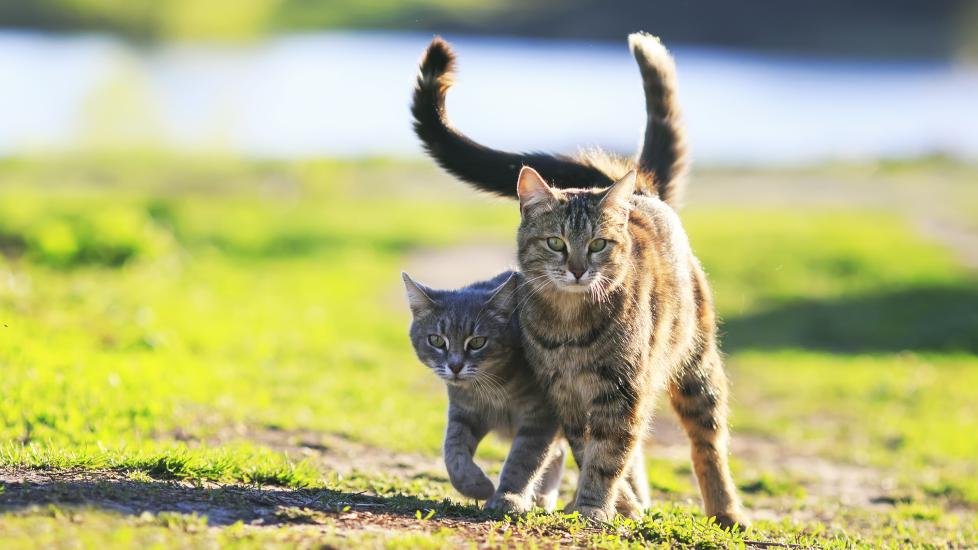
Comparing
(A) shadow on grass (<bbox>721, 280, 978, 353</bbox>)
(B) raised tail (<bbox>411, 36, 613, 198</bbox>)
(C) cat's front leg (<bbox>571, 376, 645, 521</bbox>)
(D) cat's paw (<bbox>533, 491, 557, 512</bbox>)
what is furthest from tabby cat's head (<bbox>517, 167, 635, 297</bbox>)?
(A) shadow on grass (<bbox>721, 280, 978, 353</bbox>)

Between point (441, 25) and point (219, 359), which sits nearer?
point (219, 359)

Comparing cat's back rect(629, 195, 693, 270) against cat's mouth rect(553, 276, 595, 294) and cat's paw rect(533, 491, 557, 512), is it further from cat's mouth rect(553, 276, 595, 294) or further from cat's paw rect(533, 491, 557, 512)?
cat's paw rect(533, 491, 557, 512)

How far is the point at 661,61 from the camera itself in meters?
6.87

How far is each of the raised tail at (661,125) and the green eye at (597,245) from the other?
1384 millimetres

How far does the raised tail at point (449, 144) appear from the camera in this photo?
20.2 feet

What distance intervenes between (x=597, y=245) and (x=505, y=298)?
29.2 inches

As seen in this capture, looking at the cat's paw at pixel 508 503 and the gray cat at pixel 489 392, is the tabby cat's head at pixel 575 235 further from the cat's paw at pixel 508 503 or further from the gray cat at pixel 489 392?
the cat's paw at pixel 508 503

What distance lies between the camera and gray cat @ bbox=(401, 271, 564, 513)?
19.2ft

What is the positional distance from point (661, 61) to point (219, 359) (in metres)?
5.29

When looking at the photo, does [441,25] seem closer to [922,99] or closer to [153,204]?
[922,99]

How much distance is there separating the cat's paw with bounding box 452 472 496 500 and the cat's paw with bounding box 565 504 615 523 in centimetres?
48

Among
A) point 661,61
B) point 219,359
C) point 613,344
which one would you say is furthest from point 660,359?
point 219,359

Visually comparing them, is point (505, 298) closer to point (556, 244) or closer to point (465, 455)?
point (556, 244)

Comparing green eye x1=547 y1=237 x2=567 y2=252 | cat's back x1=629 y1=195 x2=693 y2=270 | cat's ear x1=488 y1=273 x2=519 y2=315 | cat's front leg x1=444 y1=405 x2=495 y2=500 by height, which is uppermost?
cat's back x1=629 y1=195 x2=693 y2=270
